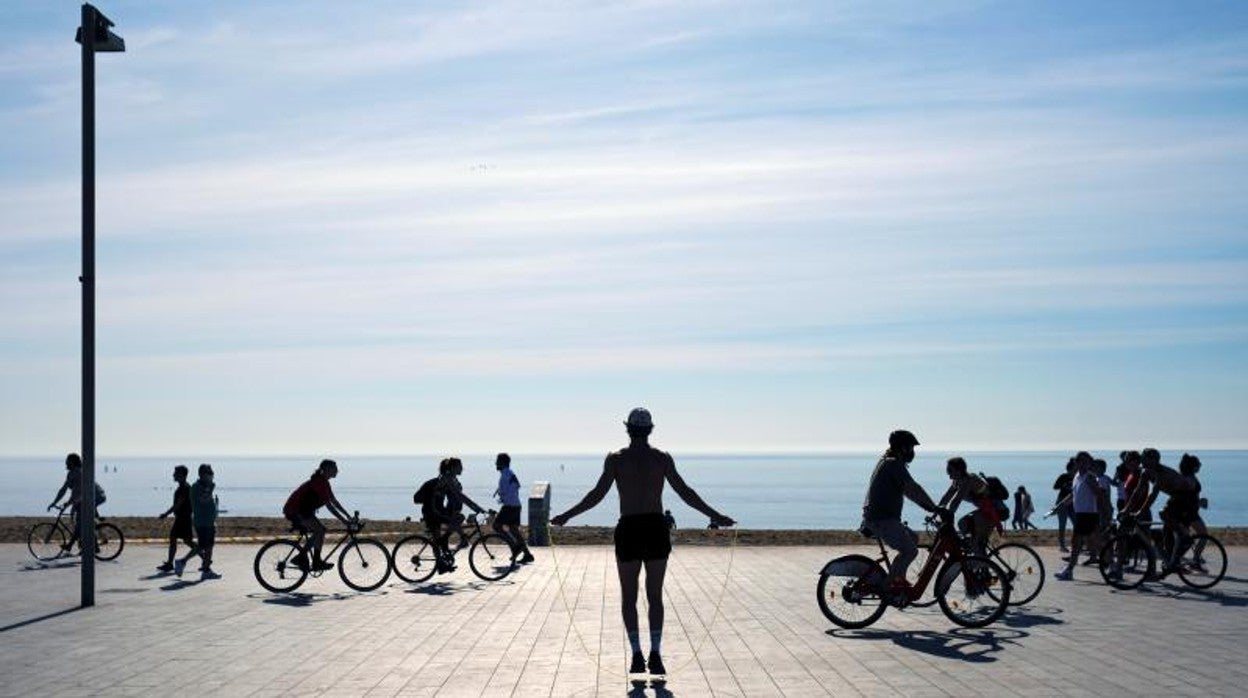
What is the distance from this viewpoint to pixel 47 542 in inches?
1035

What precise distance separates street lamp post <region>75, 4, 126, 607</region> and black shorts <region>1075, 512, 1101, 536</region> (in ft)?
43.6

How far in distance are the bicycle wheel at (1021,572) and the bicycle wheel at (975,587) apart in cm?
136

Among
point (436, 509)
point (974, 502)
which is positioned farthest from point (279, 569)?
point (974, 502)

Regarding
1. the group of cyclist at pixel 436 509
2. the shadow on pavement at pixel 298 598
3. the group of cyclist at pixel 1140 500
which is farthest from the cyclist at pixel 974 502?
the shadow on pavement at pixel 298 598

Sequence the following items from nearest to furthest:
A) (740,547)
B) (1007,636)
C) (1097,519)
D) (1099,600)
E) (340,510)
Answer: (1007,636), (1099,600), (340,510), (1097,519), (740,547)

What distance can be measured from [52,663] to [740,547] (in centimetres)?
1852

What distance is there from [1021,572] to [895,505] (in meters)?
3.08

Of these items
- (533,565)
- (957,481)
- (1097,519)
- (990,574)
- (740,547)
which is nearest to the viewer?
(990,574)

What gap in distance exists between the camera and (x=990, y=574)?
15.6 meters

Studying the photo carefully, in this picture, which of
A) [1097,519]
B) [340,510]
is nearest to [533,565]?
[340,510]

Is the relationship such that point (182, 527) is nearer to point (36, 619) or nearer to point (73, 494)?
point (73, 494)

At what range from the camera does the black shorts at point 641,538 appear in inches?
471

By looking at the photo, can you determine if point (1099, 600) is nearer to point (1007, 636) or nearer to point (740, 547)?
point (1007, 636)

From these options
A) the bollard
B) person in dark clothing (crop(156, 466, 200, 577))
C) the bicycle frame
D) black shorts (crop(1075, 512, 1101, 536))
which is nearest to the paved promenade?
the bicycle frame
